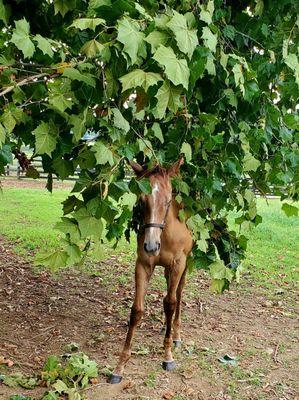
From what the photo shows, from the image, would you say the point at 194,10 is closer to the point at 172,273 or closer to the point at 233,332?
the point at 172,273

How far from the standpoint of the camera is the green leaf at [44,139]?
221 centimetres

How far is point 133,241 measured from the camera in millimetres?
10500

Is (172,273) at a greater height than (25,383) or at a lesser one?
greater

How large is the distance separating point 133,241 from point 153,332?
509cm

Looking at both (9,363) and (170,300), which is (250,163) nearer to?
(170,300)

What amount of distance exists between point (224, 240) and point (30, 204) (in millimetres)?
10834

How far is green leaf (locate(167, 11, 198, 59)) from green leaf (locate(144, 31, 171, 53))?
4 cm

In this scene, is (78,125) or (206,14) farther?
(206,14)

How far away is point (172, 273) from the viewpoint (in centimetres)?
449

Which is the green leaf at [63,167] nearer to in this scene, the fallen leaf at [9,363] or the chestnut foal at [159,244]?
the chestnut foal at [159,244]

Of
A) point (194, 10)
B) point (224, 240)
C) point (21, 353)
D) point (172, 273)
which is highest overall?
point (194, 10)

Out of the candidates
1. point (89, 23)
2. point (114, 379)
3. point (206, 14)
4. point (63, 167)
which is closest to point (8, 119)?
point (63, 167)

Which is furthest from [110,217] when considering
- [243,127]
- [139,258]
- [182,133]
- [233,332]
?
[233,332]

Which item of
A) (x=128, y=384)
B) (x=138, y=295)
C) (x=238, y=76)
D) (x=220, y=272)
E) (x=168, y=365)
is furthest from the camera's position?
(x=168, y=365)
